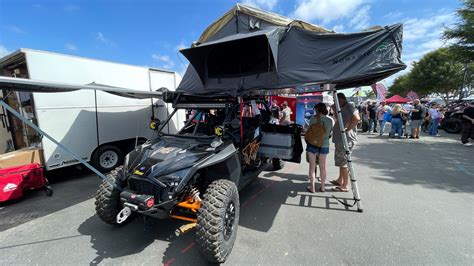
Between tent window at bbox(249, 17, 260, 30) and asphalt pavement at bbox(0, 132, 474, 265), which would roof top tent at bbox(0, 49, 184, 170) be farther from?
tent window at bbox(249, 17, 260, 30)

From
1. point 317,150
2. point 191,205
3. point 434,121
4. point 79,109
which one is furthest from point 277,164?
point 434,121

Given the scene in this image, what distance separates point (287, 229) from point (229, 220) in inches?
41.0

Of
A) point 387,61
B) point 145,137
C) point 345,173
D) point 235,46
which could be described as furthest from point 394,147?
point 145,137

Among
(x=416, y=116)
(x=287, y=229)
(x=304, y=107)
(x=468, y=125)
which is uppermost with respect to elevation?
(x=304, y=107)

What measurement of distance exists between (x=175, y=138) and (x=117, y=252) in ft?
5.82

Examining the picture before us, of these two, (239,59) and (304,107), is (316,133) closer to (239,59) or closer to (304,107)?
(239,59)

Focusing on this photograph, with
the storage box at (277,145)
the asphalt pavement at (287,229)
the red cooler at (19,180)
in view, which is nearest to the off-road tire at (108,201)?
the asphalt pavement at (287,229)

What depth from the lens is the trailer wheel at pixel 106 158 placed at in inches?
225

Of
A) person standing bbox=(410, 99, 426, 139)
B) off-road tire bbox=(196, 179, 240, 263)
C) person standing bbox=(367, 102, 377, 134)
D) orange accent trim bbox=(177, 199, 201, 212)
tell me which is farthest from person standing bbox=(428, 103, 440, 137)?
orange accent trim bbox=(177, 199, 201, 212)

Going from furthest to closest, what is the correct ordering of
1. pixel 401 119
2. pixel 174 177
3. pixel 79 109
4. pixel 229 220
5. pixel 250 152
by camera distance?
pixel 401 119, pixel 79 109, pixel 250 152, pixel 229 220, pixel 174 177

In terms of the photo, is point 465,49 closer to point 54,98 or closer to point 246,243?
point 246,243

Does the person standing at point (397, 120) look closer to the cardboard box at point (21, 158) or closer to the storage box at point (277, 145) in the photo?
the storage box at point (277, 145)

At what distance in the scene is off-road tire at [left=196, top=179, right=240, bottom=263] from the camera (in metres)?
2.36

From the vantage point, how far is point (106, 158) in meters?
6.02
